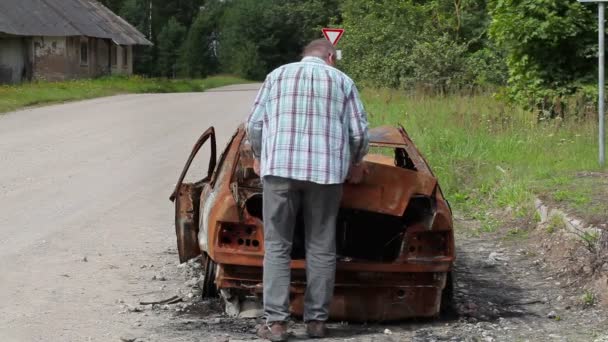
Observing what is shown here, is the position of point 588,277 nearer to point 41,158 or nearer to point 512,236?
point 512,236

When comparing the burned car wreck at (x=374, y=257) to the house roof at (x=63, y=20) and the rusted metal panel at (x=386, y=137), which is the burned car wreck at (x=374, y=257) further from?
Result: the house roof at (x=63, y=20)

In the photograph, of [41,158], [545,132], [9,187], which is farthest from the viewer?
[41,158]

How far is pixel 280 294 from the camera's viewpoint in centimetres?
618

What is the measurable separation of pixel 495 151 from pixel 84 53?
42059mm

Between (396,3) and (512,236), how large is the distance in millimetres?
25702

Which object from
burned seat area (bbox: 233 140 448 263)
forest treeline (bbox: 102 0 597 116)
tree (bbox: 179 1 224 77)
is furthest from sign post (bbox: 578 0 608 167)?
tree (bbox: 179 1 224 77)

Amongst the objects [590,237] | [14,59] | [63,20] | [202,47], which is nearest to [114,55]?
[63,20]

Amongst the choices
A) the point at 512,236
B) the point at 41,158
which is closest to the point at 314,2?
the point at 41,158

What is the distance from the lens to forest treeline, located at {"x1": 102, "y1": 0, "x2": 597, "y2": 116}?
16.4 metres

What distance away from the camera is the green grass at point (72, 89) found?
30.1 m

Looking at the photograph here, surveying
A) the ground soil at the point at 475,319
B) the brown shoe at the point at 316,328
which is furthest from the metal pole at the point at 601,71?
the brown shoe at the point at 316,328

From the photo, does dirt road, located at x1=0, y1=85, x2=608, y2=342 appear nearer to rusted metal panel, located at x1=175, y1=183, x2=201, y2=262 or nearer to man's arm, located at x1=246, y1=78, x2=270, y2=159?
rusted metal panel, located at x1=175, y1=183, x2=201, y2=262

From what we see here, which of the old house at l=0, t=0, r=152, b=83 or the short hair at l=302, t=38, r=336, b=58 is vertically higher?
the short hair at l=302, t=38, r=336, b=58

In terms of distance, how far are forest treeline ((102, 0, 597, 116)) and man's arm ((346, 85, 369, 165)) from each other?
33.1 feet
